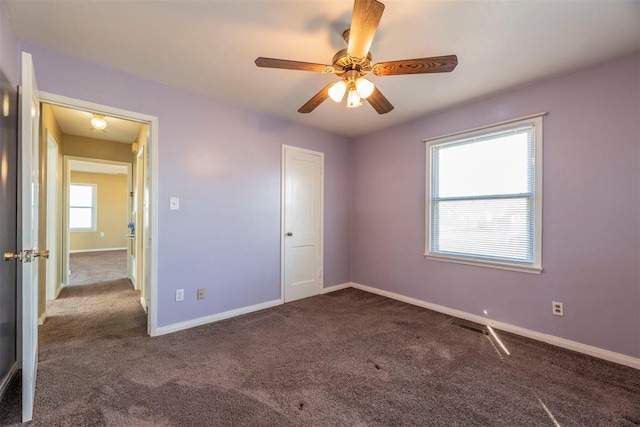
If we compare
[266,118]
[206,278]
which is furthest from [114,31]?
[206,278]

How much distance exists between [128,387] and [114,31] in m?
2.46

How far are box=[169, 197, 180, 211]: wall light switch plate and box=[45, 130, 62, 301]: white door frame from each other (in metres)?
2.10

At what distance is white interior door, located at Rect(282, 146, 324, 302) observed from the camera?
12.2 feet

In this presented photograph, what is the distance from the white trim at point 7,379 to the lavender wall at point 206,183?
0.95 metres

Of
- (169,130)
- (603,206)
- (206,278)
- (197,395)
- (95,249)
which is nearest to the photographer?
(197,395)

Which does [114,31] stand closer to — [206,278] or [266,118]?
[266,118]

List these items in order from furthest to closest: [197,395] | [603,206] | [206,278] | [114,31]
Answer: [206,278], [603,206], [114,31], [197,395]

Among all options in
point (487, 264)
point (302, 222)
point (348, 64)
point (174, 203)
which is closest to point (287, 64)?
point (348, 64)

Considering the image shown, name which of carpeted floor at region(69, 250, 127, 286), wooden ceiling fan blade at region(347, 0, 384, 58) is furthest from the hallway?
wooden ceiling fan blade at region(347, 0, 384, 58)

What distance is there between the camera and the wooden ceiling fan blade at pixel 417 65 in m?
1.67

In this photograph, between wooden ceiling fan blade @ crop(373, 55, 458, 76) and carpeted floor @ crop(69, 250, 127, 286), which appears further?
carpeted floor @ crop(69, 250, 127, 286)

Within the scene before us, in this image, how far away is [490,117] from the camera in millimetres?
2932

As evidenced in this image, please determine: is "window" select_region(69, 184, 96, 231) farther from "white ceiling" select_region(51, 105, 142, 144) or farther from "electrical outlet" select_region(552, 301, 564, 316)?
"electrical outlet" select_region(552, 301, 564, 316)

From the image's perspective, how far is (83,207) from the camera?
802 centimetres
